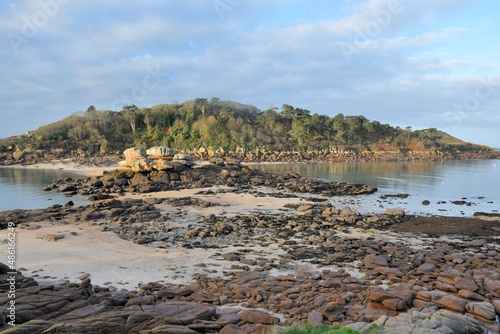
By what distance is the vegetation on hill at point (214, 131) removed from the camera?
68.6m

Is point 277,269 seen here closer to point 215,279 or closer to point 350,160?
point 215,279

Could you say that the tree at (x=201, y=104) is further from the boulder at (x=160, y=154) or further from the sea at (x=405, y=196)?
the sea at (x=405, y=196)

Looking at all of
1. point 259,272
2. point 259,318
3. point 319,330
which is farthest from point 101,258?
point 319,330

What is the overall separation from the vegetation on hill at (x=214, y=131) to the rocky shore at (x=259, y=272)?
1992 inches

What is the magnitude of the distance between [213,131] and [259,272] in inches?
2579

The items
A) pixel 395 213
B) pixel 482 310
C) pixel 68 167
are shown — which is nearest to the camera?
pixel 482 310

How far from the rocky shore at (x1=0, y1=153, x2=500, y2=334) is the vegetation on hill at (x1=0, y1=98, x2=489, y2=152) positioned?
50.6 metres

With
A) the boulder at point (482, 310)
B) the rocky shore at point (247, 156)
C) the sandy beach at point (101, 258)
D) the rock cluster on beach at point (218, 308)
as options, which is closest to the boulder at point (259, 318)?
the rock cluster on beach at point (218, 308)

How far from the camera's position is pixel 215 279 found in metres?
10.4

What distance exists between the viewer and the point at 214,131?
7512cm

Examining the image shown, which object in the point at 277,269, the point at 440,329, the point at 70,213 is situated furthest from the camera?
the point at 70,213

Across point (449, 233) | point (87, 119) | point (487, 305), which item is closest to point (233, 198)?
point (449, 233)

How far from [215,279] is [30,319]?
4.79m

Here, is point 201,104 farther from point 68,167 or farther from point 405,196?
point 405,196
